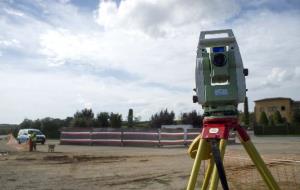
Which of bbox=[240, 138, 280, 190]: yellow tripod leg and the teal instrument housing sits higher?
the teal instrument housing

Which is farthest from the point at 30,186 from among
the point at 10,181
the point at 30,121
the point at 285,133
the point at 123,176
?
the point at 30,121

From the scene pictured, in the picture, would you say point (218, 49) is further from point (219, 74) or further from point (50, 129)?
point (50, 129)

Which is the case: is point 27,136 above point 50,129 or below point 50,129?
below

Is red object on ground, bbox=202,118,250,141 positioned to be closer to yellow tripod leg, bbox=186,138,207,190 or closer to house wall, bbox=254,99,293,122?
yellow tripod leg, bbox=186,138,207,190

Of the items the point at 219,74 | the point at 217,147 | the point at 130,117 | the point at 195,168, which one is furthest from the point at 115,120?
the point at 217,147

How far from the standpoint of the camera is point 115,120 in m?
72.2

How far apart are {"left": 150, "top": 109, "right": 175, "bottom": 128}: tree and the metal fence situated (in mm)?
41889

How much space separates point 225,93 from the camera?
466 cm

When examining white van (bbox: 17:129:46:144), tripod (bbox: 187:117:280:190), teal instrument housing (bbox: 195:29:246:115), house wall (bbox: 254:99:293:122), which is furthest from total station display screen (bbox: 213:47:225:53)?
house wall (bbox: 254:99:293:122)

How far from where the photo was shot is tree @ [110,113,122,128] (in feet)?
236

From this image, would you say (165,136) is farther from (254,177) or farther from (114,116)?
(114,116)

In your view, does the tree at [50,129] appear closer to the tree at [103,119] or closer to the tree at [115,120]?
the tree at [103,119]

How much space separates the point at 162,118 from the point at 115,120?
9641 millimetres

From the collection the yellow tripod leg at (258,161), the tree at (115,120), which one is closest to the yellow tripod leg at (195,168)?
the yellow tripod leg at (258,161)
